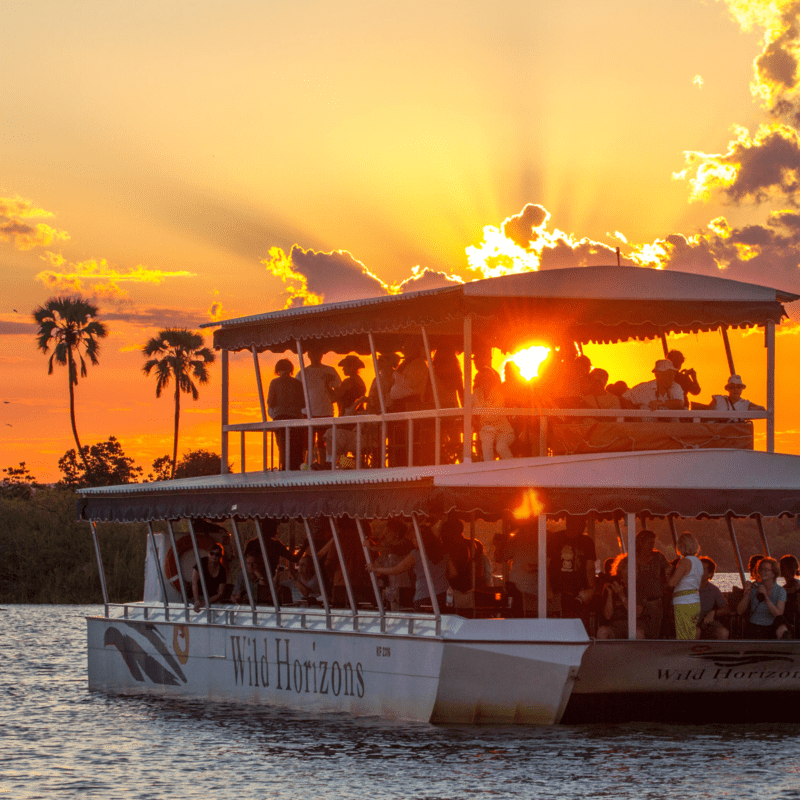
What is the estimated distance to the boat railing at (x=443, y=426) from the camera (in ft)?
62.8

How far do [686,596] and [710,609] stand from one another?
0.82 m

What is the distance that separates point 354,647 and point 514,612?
196 cm

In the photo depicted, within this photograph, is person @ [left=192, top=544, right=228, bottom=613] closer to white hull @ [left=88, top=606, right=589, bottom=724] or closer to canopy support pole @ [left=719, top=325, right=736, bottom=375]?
white hull @ [left=88, top=606, right=589, bottom=724]

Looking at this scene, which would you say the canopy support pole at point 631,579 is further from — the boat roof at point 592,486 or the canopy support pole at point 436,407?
the canopy support pole at point 436,407

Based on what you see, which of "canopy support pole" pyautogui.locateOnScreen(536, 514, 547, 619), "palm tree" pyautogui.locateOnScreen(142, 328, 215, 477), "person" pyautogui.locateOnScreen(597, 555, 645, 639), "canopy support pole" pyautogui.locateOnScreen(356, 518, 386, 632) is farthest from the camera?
"palm tree" pyautogui.locateOnScreen(142, 328, 215, 477)

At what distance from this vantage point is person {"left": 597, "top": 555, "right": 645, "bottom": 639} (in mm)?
17391

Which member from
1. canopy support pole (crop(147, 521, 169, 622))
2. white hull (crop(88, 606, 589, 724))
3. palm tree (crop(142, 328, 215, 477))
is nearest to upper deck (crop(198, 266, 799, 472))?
white hull (crop(88, 606, 589, 724))

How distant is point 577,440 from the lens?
19.1 m

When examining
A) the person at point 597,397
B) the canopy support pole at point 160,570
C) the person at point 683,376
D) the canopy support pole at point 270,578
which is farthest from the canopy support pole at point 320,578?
the person at point 683,376

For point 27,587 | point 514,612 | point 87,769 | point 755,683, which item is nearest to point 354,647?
point 514,612

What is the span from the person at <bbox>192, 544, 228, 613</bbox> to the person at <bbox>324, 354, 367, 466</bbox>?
2.35 meters

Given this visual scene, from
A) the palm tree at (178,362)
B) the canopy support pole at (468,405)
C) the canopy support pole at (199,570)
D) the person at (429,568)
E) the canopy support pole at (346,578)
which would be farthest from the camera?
the palm tree at (178,362)

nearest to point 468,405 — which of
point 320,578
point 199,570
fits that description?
point 320,578

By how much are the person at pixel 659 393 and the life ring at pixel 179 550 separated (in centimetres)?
659
